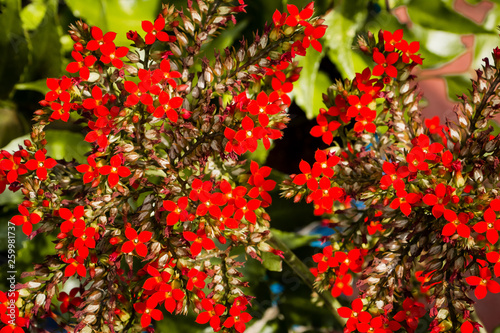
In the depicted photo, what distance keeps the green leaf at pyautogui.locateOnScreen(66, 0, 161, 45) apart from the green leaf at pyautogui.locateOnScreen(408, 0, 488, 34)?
62 centimetres

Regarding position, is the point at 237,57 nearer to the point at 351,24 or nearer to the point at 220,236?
the point at 220,236

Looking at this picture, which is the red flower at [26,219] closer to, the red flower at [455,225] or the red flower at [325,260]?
the red flower at [325,260]

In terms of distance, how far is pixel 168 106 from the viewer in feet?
1.73

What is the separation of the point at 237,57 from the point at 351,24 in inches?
19.6

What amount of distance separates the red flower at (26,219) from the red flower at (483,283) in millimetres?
522

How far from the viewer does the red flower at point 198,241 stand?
51 centimetres

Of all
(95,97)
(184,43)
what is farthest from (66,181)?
(184,43)

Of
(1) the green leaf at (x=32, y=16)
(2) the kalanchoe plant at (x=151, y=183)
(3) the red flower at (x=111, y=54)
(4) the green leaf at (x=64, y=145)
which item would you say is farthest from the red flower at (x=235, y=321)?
(1) the green leaf at (x=32, y=16)

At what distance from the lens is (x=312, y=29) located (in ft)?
1.77

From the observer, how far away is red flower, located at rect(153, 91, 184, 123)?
0.51 metres

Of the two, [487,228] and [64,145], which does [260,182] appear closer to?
[487,228]

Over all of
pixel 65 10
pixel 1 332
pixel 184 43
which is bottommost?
pixel 1 332

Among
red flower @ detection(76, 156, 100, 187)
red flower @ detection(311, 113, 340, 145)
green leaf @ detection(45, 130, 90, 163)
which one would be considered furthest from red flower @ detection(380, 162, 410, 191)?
green leaf @ detection(45, 130, 90, 163)

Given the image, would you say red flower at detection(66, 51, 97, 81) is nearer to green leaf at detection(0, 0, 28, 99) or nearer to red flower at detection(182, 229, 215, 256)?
red flower at detection(182, 229, 215, 256)
